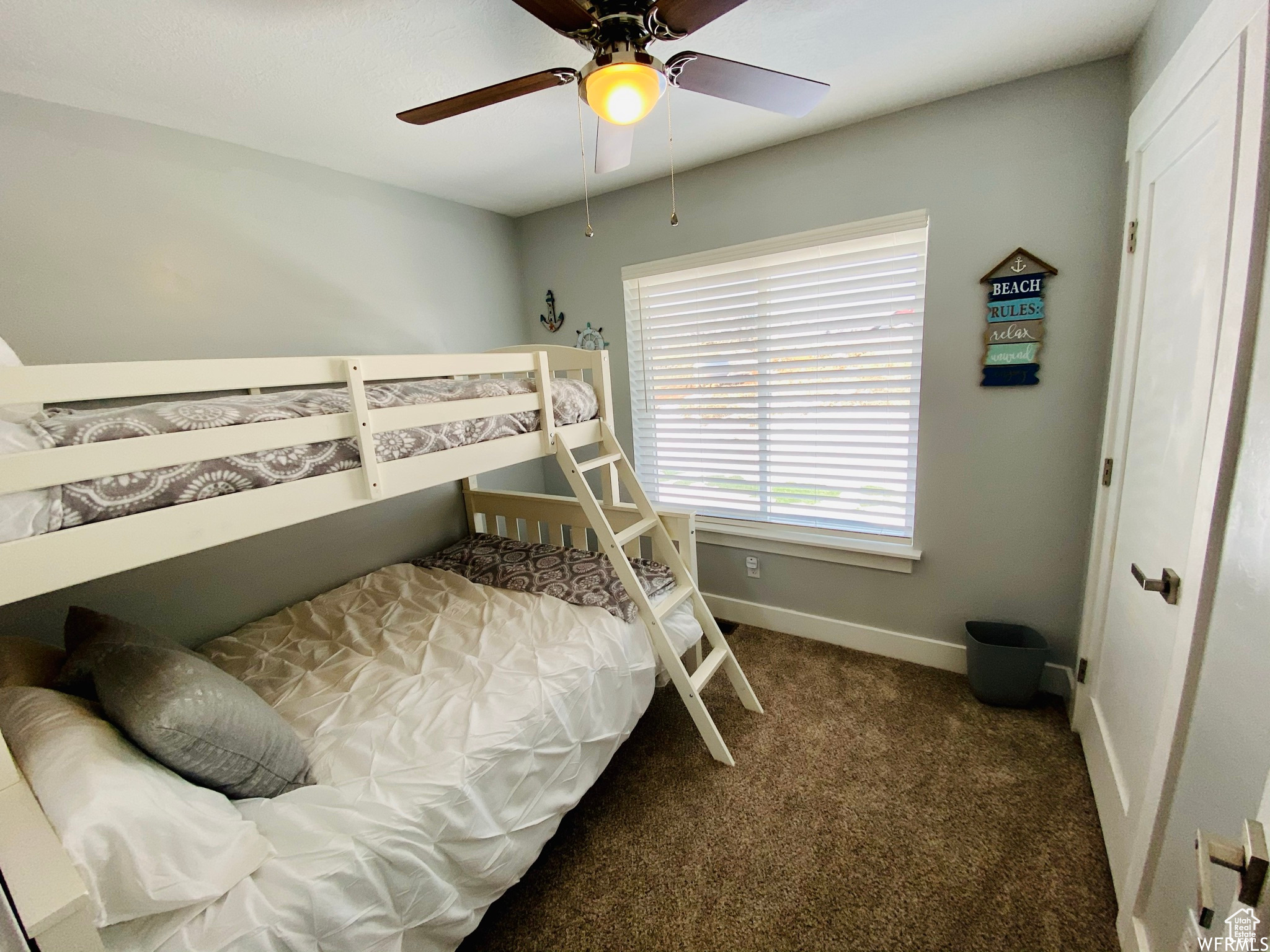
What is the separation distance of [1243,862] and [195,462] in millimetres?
1633

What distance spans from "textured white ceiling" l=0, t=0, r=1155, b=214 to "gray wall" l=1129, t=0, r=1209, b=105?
49 millimetres

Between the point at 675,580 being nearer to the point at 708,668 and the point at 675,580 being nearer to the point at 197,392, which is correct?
the point at 708,668

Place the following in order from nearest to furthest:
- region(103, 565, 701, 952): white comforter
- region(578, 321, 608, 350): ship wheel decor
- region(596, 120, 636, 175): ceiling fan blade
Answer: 1. region(103, 565, 701, 952): white comforter
2. region(596, 120, 636, 175): ceiling fan blade
3. region(578, 321, 608, 350): ship wheel decor

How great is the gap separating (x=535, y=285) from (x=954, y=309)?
231 cm

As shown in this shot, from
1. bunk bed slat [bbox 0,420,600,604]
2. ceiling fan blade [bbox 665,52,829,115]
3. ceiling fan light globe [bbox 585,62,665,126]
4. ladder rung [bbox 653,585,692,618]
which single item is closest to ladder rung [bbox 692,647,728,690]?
ladder rung [bbox 653,585,692,618]

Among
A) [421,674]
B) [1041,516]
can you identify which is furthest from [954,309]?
[421,674]

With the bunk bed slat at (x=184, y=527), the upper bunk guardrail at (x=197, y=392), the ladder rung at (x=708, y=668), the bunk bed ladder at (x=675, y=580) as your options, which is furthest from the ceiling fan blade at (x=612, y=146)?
Result: the ladder rung at (x=708, y=668)

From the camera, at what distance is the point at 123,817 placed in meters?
0.76

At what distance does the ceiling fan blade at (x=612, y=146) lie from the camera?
146 cm

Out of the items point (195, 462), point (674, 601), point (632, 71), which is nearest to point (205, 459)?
point (195, 462)

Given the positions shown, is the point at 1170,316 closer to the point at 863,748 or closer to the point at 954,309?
the point at 954,309

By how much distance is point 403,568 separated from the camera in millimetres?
2328

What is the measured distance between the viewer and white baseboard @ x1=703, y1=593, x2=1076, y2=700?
1998 millimetres

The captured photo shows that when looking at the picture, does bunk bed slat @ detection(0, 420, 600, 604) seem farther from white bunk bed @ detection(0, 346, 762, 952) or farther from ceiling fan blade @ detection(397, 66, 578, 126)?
ceiling fan blade @ detection(397, 66, 578, 126)
